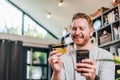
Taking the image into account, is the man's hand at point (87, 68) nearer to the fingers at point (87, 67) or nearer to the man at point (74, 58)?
the fingers at point (87, 67)

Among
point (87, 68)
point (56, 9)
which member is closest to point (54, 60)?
point (87, 68)

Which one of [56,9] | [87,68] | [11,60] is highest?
[56,9]

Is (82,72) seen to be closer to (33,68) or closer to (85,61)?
(85,61)

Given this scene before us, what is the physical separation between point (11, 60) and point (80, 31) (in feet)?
14.0

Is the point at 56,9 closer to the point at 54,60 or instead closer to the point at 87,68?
the point at 54,60

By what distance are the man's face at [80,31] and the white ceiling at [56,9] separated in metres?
3.19

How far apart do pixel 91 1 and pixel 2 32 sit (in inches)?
89.4

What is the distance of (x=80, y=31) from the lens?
1447mm

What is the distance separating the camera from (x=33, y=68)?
5.86 m

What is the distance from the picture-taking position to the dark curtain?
5387 millimetres

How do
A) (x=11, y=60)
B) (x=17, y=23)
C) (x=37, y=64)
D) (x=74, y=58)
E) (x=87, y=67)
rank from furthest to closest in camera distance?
(x=17, y=23) < (x=37, y=64) < (x=11, y=60) < (x=74, y=58) < (x=87, y=67)

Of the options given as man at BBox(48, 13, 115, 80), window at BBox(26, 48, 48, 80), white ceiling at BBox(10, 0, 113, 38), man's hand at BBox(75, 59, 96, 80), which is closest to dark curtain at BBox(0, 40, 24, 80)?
window at BBox(26, 48, 48, 80)

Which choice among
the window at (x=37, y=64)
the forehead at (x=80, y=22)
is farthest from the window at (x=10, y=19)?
the forehead at (x=80, y=22)

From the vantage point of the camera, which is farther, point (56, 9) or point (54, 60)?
point (56, 9)
